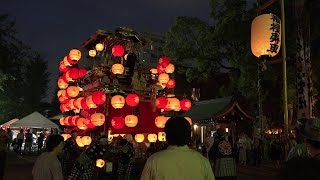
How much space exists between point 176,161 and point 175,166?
0.16 feet

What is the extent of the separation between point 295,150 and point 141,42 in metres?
15.7

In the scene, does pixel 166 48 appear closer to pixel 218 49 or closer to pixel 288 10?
pixel 218 49

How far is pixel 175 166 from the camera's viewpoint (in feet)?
10.4

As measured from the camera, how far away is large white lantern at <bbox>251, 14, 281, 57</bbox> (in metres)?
10.2

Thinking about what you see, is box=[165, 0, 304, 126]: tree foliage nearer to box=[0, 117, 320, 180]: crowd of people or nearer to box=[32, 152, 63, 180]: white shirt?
box=[0, 117, 320, 180]: crowd of people

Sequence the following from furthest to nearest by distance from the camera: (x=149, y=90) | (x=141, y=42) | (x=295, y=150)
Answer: (x=141, y=42), (x=149, y=90), (x=295, y=150)

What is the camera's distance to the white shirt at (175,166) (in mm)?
3156

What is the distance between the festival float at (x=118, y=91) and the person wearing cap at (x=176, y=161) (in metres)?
13.3

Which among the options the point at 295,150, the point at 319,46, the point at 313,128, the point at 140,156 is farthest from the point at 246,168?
the point at 313,128

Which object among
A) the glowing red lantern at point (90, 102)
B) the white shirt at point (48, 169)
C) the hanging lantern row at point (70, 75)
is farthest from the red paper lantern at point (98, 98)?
the white shirt at point (48, 169)

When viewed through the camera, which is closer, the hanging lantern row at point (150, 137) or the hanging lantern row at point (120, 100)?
the hanging lantern row at point (120, 100)

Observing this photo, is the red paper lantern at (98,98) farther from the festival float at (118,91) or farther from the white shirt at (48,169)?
the white shirt at (48,169)

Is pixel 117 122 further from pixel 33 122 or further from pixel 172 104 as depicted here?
pixel 33 122

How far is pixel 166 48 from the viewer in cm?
2895
